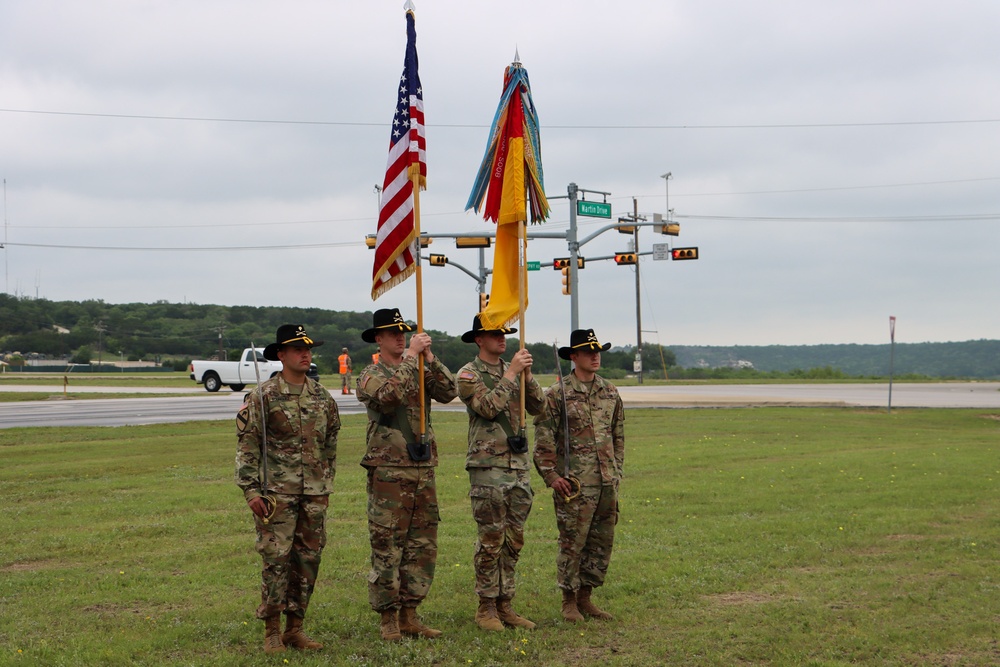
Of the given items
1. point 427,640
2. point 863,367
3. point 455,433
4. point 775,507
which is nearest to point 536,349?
point 455,433

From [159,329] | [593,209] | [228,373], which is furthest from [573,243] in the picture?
[159,329]

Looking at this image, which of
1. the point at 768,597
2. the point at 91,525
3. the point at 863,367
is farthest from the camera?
the point at 863,367

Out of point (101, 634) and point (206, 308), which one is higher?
point (206, 308)

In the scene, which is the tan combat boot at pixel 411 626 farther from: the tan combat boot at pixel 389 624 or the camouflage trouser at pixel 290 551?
the camouflage trouser at pixel 290 551

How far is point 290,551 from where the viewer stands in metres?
6.50

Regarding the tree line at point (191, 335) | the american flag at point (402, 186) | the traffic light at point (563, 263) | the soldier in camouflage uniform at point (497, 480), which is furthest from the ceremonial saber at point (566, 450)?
the tree line at point (191, 335)

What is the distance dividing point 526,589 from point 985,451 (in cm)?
1377

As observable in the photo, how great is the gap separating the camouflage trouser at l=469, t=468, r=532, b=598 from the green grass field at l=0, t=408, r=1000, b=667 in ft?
1.25

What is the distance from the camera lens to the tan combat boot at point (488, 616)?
6.80m

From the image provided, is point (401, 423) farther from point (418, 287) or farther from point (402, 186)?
point (402, 186)

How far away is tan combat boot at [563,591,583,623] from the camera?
716 cm

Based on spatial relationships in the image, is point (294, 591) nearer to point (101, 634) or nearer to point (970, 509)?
point (101, 634)

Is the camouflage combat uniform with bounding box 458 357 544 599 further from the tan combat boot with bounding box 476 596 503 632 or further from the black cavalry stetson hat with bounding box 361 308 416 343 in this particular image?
the black cavalry stetson hat with bounding box 361 308 416 343

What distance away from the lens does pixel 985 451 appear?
718 inches
